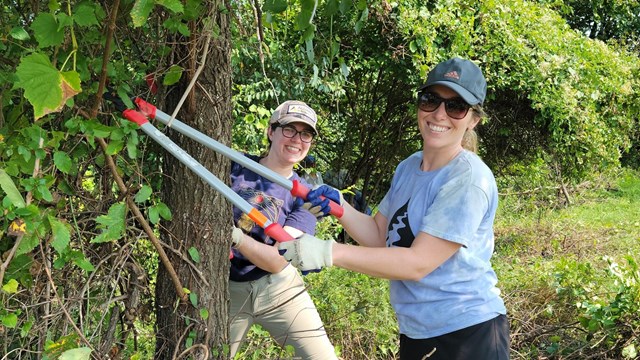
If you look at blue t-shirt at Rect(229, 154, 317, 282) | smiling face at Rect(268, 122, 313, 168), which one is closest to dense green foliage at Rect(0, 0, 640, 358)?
smiling face at Rect(268, 122, 313, 168)

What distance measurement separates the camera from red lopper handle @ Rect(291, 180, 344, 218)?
7.54ft

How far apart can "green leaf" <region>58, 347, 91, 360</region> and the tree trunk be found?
0.33 m

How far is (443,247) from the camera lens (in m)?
2.00

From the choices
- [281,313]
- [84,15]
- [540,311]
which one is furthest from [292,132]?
[540,311]

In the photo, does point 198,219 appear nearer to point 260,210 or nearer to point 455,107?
point 260,210

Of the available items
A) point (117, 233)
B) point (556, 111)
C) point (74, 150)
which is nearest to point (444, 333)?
point (117, 233)

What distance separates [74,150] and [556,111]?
5.83 meters

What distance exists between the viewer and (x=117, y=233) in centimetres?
174

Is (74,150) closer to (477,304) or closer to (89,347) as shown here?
(89,347)

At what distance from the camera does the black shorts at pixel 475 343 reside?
2.11m

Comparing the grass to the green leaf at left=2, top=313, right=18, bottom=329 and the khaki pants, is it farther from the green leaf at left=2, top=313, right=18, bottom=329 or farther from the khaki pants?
the green leaf at left=2, top=313, right=18, bottom=329

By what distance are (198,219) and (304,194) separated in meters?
0.43

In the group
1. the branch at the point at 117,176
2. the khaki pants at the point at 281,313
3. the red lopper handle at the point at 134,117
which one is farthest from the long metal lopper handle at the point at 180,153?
the khaki pants at the point at 281,313

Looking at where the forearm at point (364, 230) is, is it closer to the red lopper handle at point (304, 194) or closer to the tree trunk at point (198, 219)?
the red lopper handle at point (304, 194)
